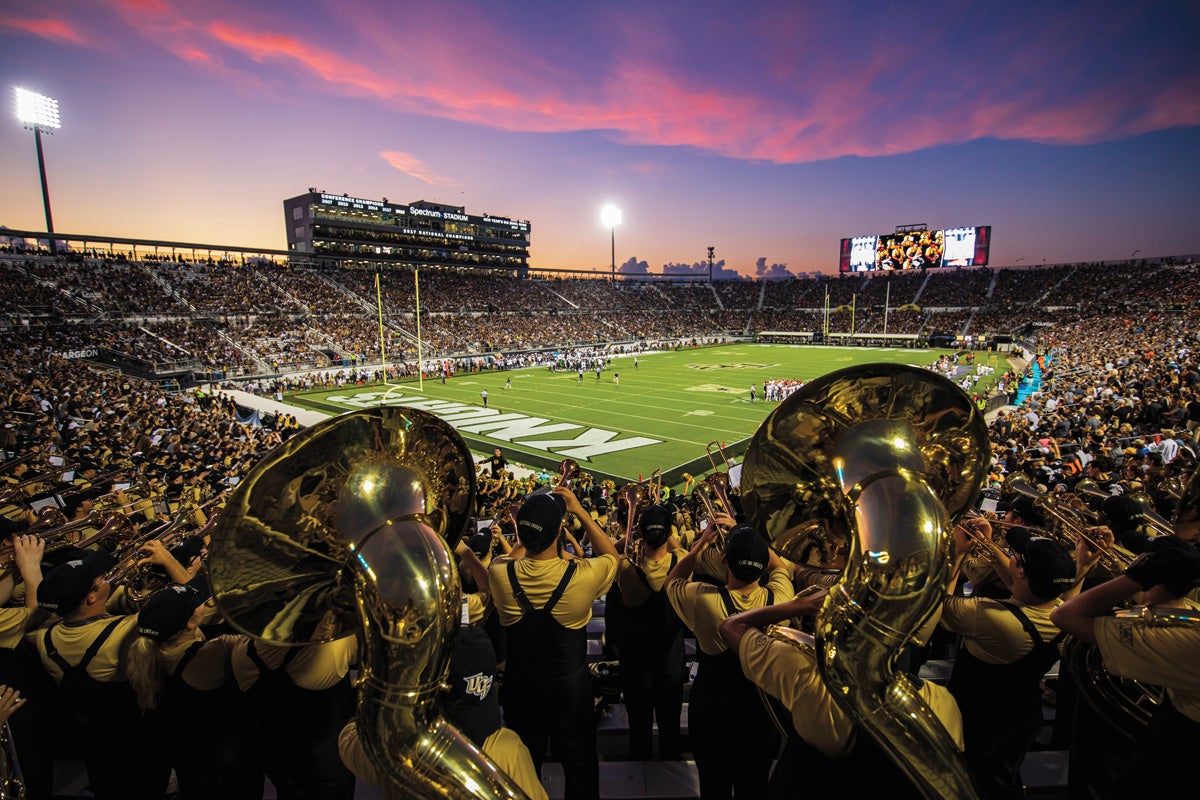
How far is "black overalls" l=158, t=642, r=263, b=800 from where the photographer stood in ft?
7.81

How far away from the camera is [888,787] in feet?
5.28

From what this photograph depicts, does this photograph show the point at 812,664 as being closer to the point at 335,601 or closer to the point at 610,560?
the point at 610,560

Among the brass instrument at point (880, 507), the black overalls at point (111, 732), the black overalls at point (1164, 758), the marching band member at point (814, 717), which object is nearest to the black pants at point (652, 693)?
the marching band member at point (814, 717)

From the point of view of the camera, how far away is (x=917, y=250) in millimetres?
52750

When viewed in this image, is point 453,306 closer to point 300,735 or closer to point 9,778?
point 300,735

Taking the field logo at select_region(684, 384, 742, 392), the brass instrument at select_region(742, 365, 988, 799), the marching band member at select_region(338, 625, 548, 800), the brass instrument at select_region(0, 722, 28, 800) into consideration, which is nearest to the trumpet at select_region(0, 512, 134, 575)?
the brass instrument at select_region(0, 722, 28, 800)

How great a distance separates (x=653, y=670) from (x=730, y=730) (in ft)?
2.34

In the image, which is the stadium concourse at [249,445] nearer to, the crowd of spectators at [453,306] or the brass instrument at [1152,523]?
the brass instrument at [1152,523]

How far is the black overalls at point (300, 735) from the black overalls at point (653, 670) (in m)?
1.44

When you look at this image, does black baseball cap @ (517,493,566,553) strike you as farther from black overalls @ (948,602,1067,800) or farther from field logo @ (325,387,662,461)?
field logo @ (325,387,662,461)

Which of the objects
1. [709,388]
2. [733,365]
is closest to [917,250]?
[733,365]

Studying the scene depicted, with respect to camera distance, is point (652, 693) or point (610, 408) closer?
point (652, 693)

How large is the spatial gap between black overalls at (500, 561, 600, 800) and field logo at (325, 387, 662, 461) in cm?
1254

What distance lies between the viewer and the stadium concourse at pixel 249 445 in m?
2.43
